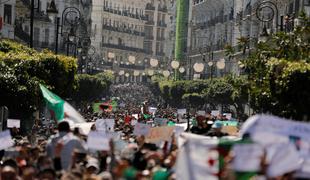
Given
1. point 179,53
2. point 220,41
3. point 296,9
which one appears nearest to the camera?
point 296,9

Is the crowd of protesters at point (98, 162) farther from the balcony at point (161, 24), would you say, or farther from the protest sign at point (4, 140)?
the balcony at point (161, 24)

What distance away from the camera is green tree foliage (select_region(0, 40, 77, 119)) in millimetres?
31125

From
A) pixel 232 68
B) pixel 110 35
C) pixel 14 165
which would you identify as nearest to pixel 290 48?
pixel 14 165

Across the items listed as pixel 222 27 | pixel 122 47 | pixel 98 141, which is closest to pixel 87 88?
pixel 222 27

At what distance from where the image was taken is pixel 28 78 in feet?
107

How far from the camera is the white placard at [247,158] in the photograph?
450 inches

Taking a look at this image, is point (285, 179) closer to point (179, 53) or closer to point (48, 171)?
point (48, 171)

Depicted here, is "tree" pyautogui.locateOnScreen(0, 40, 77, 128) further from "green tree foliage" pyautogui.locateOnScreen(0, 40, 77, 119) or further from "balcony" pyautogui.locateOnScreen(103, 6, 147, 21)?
"balcony" pyautogui.locateOnScreen(103, 6, 147, 21)

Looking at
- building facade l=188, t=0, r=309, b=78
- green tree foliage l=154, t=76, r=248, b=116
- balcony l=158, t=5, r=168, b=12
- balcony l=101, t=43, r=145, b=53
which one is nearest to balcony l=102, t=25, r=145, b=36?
balcony l=101, t=43, r=145, b=53

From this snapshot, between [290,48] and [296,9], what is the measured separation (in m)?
34.3

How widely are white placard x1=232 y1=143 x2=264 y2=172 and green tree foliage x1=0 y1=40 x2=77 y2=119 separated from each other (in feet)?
65.8

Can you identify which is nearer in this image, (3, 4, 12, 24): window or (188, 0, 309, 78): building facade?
(3, 4, 12, 24): window

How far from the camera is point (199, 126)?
60.4 feet

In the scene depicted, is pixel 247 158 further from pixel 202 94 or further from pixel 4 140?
pixel 202 94
